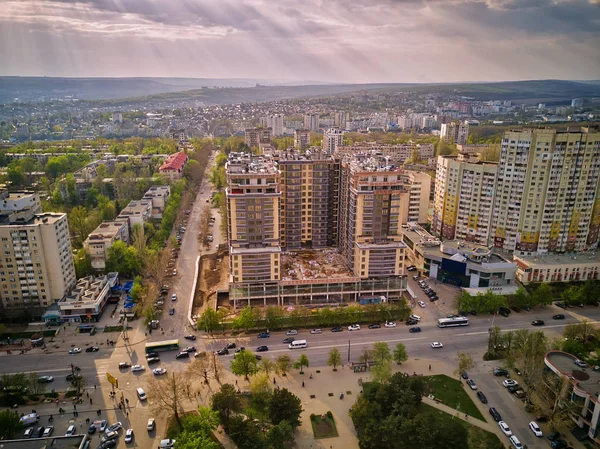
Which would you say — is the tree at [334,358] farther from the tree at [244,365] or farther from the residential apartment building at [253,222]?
the residential apartment building at [253,222]

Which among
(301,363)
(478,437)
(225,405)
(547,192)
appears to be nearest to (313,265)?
(301,363)

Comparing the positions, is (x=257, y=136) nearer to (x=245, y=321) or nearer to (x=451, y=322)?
(x=245, y=321)

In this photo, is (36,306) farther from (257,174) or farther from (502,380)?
(502,380)

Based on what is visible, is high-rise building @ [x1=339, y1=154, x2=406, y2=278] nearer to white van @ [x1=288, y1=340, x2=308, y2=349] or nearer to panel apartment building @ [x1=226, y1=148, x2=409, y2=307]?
panel apartment building @ [x1=226, y1=148, x2=409, y2=307]

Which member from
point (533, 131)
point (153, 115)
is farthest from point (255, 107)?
point (533, 131)

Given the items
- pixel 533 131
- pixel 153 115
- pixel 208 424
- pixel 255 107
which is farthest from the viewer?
pixel 255 107

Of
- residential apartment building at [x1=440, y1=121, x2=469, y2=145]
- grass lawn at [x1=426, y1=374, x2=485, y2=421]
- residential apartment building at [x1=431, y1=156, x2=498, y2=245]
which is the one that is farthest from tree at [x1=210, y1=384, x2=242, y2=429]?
residential apartment building at [x1=440, y1=121, x2=469, y2=145]

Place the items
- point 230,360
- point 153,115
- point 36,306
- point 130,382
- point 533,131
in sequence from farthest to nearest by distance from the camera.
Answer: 1. point 153,115
2. point 533,131
3. point 36,306
4. point 230,360
5. point 130,382

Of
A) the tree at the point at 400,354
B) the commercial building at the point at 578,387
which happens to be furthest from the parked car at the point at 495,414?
the tree at the point at 400,354
